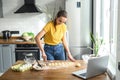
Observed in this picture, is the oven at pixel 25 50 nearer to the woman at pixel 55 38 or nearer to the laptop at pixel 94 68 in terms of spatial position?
the woman at pixel 55 38

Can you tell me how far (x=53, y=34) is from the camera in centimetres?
318

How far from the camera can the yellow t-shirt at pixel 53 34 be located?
315cm

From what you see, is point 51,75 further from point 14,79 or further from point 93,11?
point 93,11

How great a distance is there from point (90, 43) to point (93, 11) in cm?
Result: 67

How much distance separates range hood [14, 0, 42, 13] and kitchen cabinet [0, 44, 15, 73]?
34.0 inches

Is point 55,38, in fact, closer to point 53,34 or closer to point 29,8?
point 53,34

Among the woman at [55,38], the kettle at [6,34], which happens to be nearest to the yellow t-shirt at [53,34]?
the woman at [55,38]

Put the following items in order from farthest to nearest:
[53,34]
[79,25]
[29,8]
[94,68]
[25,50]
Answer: [29,8]
[25,50]
[79,25]
[53,34]
[94,68]

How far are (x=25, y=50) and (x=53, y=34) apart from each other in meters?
1.67

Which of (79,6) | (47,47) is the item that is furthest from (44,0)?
(47,47)

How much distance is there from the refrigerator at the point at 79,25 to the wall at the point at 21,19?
0.81 m

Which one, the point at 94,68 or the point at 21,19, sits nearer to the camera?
the point at 94,68

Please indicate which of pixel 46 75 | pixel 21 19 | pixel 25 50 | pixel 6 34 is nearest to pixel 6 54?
pixel 25 50

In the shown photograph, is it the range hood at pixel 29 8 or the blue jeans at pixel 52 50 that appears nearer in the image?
the blue jeans at pixel 52 50
